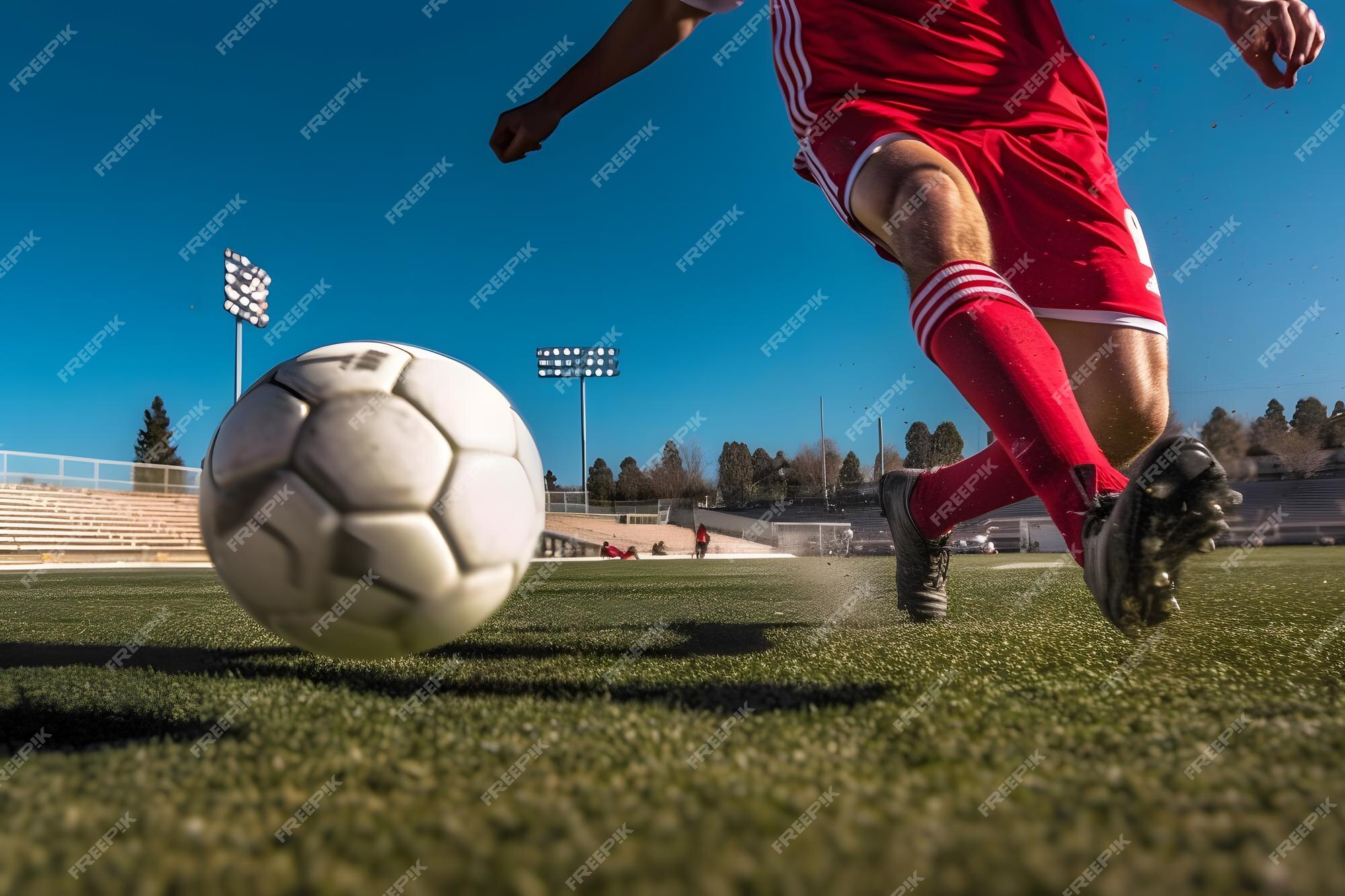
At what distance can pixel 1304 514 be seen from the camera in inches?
1298

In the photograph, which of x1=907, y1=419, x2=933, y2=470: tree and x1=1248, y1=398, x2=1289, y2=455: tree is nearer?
x1=1248, y1=398, x2=1289, y2=455: tree

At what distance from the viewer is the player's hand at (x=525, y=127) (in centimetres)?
299

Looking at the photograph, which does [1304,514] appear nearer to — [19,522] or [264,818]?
[264,818]

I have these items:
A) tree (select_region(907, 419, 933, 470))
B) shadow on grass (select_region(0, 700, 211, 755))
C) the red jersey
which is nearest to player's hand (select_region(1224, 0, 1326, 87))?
the red jersey

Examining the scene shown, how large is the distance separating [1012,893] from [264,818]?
34.1 inches

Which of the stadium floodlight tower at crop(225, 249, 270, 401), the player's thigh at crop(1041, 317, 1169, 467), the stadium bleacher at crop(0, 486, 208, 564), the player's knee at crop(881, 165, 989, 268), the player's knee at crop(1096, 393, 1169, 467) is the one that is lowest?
the stadium bleacher at crop(0, 486, 208, 564)

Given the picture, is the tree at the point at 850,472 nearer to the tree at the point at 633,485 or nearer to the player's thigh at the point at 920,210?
the tree at the point at 633,485

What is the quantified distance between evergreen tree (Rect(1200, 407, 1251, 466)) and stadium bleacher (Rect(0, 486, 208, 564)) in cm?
2686

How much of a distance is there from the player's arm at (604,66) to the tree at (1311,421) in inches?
95.7

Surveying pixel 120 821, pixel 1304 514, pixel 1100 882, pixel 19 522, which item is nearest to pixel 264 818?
pixel 120 821

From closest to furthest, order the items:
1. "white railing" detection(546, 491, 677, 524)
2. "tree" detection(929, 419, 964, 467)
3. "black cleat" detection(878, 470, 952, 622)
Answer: "black cleat" detection(878, 470, 952, 622)
"white railing" detection(546, 491, 677, 524)
"tree" detection(929, 419, 964, 467)

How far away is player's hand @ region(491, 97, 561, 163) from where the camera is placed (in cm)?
299

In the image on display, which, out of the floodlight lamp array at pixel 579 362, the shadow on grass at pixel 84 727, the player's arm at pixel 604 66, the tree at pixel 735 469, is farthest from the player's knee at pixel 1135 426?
the tree at pixel 735 469

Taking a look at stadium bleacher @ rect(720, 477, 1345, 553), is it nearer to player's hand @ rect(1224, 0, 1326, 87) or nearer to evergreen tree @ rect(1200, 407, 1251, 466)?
player's hand @ rect(1224, 0, 1326, 87)
